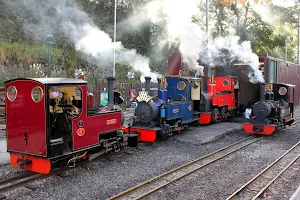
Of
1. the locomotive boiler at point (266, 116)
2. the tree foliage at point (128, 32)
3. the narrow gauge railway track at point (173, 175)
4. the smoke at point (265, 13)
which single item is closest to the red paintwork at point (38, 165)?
the narrow gauge railway track at point (173, 175)

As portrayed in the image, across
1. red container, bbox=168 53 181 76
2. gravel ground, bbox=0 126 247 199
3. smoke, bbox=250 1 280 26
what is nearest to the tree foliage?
smoke, bbox=250 1 280 26

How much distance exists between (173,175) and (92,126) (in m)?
2.27

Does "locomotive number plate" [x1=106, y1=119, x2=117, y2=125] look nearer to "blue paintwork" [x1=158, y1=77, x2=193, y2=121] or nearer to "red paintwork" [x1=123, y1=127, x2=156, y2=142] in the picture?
"red paintwork" [x1=123, y1=127, x2=156, y2=142]

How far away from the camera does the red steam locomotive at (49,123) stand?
259 inches

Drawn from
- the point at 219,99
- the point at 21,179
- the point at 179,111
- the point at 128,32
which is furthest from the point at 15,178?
the point at 128,32

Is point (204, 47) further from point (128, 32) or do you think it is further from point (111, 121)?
point (111, 121)

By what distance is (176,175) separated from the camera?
298 inches

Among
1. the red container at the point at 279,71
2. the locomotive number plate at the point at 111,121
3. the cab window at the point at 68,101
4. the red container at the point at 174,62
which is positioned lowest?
the locomotive number plate at the point at 111,121

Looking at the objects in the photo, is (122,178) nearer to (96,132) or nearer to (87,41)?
(96,132)

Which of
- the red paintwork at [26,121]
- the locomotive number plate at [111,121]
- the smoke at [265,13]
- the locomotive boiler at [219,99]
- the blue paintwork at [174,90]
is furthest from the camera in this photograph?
the smoke at [265,13]

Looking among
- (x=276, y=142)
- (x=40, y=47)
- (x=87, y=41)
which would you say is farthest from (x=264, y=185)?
(x=40, y=47)

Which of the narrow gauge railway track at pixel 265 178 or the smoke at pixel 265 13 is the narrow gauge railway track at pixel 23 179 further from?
the smoke at pixel 265 13

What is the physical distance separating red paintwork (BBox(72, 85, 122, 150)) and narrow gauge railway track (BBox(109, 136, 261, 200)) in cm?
173

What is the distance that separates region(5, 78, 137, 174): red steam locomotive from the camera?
6.58 metres
